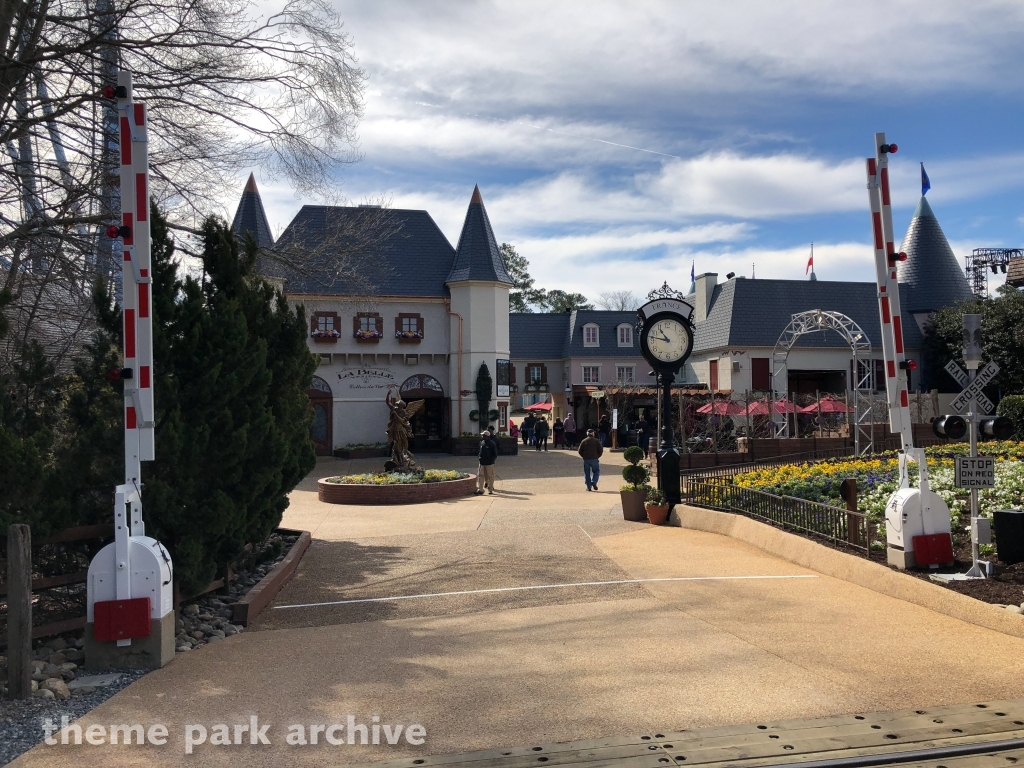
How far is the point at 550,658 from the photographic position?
21.1ft

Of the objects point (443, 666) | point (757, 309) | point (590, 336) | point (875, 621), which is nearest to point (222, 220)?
point (443, 666)

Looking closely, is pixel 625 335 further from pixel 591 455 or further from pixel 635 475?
pixel 635 475

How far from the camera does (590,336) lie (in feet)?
167

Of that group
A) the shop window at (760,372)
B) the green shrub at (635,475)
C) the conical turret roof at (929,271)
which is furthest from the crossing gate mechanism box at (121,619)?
the conical turret roof at (929,271)

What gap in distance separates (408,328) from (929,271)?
28.2 m

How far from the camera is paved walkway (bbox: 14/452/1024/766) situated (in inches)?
201

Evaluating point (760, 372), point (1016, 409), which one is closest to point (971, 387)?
point (1016, 409)

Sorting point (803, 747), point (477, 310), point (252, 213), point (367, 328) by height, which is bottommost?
point (803, 747)

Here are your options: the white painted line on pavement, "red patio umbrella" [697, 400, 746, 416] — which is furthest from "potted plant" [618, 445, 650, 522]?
"red patio umbrella" [697, 400, 746, 416]

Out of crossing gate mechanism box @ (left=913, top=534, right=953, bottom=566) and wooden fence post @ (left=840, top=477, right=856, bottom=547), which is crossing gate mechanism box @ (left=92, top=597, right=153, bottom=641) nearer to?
crossing gate mechanism box @ (left=913, top=534, right=953, bottom=566)

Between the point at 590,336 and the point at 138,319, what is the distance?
147 ft

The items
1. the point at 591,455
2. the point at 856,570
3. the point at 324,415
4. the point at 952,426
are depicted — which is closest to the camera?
the point at 952,426

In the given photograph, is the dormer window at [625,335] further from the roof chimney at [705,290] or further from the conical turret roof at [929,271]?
the conical turret roof at [929,271]

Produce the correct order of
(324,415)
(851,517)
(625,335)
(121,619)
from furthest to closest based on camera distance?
(625,335) → (324,415) → (851,517) → (121,619)
